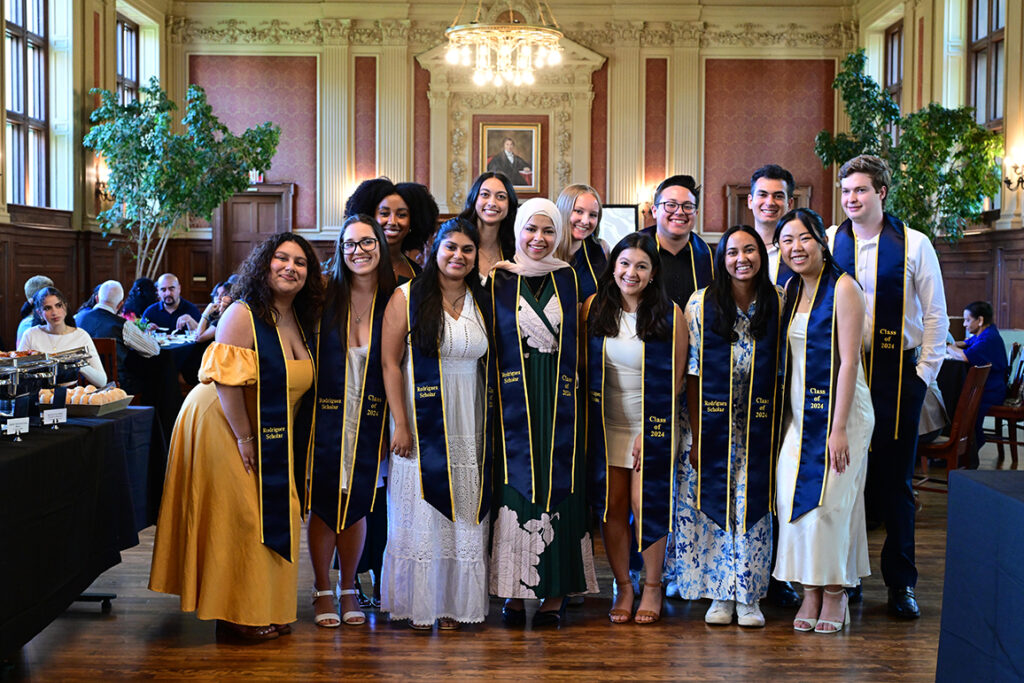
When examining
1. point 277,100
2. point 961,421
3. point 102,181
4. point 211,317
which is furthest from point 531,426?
point 277,100

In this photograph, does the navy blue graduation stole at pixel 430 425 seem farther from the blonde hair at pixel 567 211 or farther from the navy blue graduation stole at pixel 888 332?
the navy blue graduation stole at pixel 888 332

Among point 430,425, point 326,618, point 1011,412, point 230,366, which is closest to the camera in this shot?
point 230,366

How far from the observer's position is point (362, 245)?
389cm

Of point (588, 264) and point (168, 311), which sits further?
point (168, 311)

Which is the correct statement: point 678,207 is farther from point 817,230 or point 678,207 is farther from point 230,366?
point 230,366

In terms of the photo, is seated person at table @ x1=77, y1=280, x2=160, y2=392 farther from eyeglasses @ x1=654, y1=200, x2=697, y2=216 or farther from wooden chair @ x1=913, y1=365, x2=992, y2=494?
wooden chair @ x1=913, y1=365, x2=992, y2=494

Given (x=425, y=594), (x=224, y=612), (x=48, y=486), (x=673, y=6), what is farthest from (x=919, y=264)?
(x=673, y=6)

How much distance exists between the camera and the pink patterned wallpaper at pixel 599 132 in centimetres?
1485

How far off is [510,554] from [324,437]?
0.85 meters

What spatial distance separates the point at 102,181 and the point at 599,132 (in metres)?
6.87

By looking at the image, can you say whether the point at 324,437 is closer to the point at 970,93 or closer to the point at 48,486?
the point at 48,486

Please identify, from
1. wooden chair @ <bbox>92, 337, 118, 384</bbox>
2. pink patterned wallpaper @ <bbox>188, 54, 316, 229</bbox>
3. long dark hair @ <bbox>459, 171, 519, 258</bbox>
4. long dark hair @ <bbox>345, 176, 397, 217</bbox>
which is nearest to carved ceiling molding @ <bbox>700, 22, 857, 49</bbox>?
pink patterned wallpaper @ <bbox>188, 54, 316, 229</bbox>

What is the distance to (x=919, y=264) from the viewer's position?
4.07m

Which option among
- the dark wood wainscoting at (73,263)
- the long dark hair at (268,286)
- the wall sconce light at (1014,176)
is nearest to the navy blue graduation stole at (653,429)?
the long dark hair at (268,286)
